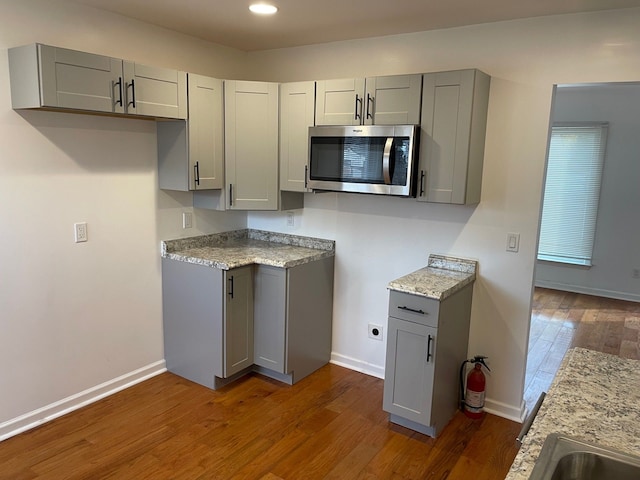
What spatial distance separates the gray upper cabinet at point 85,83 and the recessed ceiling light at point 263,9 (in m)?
0.66

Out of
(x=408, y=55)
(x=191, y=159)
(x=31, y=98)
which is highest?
(x=408, y=55)

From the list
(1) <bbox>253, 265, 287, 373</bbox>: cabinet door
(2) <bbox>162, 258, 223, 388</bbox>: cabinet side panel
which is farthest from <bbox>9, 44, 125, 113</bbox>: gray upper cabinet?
(1) <bbox>253, 265, 287, 373</bbox>: cabinet door

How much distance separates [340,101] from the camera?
3.17 metres

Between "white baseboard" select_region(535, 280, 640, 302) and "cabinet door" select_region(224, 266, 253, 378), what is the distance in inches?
182

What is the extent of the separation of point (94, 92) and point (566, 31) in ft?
8.55

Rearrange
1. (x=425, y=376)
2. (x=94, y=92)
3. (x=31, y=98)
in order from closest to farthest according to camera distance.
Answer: (x=31, y=98) < (x=94, y=92) < (x=425, y=376)

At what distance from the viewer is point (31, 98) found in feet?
8.09

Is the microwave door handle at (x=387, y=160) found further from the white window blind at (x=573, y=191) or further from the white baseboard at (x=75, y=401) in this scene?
the white window blind at (x=573, y=191)

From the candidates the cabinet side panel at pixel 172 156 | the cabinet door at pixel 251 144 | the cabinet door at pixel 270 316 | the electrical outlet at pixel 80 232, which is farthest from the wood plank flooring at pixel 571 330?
the electrical outlet at pixel 80 232

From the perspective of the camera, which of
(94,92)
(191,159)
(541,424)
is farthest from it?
(191,159)

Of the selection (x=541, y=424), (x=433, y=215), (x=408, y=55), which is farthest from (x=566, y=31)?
(x=541, y=424)

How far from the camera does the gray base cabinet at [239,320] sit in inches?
129

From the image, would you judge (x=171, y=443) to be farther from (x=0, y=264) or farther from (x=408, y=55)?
(x=408, y=55)

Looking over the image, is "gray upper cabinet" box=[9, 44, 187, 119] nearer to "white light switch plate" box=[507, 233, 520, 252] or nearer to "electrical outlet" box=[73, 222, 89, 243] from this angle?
"electrical outlet" box=[73, 222, 89, 243]
